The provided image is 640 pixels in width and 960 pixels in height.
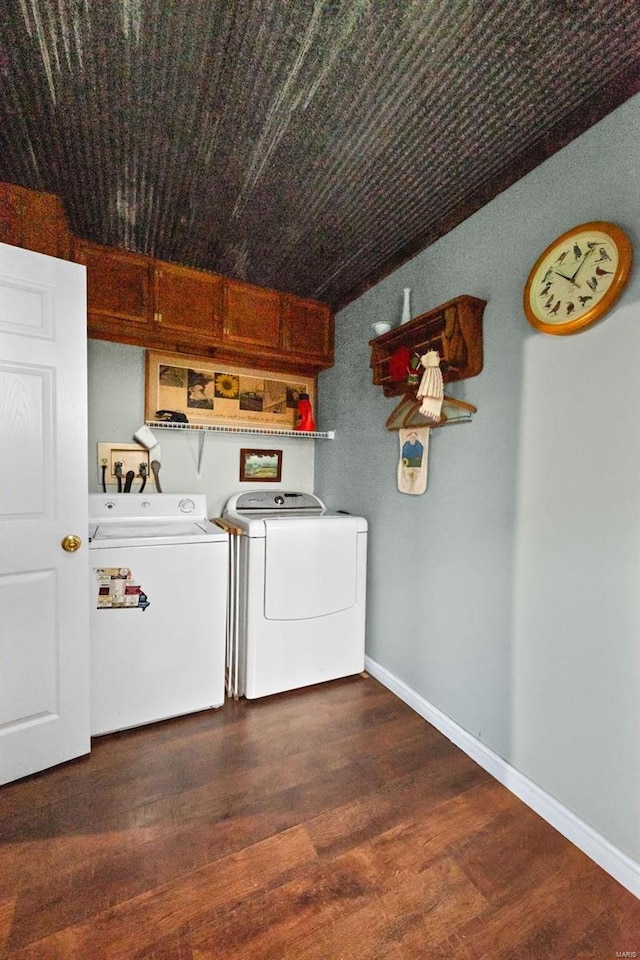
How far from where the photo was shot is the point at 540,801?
4.76 ft

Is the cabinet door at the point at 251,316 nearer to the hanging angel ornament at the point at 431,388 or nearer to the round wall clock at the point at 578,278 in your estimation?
the hanging angel ornament at the point at 431,388

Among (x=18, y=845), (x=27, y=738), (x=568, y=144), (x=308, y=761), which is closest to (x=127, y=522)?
(x=27, y=738)

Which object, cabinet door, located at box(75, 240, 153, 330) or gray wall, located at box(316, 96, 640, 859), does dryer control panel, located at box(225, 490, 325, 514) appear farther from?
cabinet door, located at box(75, 240, 153, 330)

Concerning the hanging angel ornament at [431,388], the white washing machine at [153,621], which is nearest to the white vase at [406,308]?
the hanging angel ornament at [431,388]

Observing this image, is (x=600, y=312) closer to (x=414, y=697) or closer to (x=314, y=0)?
(x=314, y=0)

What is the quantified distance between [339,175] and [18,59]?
3.53 feet

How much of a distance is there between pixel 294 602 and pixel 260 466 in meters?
1.09

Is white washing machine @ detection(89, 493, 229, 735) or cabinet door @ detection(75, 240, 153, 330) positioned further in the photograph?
cabinet door @ detection(75, 240, 153, 330)

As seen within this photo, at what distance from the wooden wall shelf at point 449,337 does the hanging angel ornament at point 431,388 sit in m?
0.05

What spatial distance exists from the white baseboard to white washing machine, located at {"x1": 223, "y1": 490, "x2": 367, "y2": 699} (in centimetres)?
48

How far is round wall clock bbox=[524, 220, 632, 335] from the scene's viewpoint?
1.24 m

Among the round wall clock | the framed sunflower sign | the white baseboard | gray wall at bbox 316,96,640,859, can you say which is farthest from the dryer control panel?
the round wall clock

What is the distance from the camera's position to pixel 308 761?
1.69 meters

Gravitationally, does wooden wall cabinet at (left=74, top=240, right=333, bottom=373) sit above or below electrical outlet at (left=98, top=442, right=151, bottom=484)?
above
